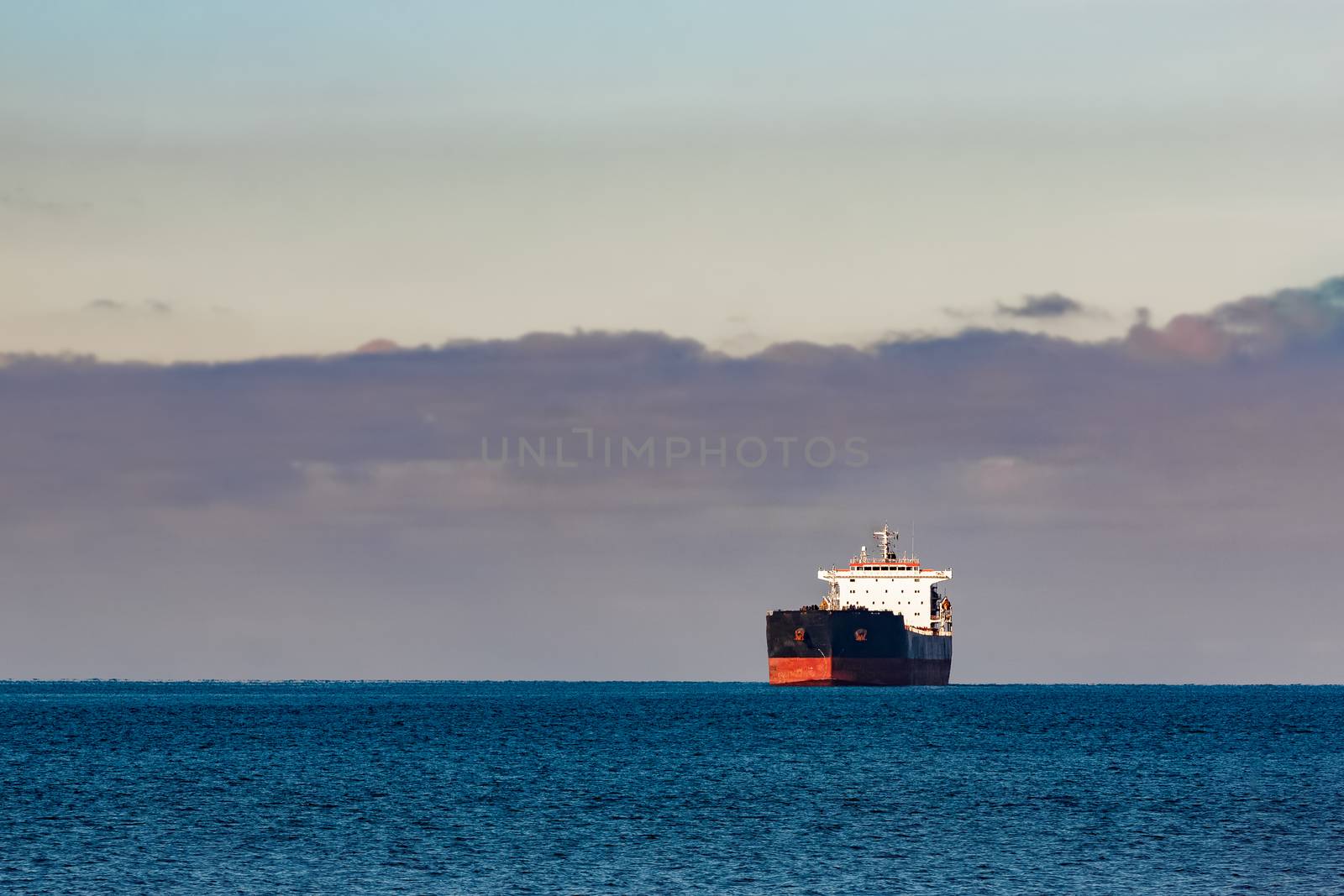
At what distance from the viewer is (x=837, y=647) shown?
567 feet

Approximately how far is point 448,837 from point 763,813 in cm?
1329

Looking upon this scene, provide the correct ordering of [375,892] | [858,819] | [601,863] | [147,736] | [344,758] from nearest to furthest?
[375,892] < [601,863] < [858,819] < [344,758] < [147,736]

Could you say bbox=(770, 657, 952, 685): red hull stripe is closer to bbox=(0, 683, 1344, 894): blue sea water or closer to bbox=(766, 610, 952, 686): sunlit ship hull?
bbox=(766, 610, 952, 686): sunlit ship hull

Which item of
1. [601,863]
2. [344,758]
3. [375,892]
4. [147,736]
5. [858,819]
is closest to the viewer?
[375,892]

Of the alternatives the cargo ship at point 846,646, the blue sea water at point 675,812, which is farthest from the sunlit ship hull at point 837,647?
the blue sea water at point 675,812

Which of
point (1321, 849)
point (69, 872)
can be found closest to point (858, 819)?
point (1321, 849)

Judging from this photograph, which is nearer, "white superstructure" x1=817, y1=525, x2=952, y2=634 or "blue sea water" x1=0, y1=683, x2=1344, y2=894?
"blue sea water" x1=0, y1=683, x2=1344, y2=894

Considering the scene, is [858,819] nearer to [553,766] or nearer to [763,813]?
[763,813]

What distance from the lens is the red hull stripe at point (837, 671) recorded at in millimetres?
174125

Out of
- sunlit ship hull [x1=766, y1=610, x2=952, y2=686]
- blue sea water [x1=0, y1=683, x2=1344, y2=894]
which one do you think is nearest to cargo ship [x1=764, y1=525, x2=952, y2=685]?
sunlit ship hull [x1=766, y1=610, x2=952, y2=686]

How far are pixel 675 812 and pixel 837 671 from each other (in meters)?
108

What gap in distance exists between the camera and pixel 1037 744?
110438mm

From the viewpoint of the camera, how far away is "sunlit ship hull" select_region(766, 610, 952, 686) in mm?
172625

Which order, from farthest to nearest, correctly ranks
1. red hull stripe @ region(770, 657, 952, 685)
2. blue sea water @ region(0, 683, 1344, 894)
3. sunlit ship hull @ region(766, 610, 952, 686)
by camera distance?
red hull stripe @ region(770, 657, 952, 685) → sunlit ship hull @ region(766, 610, 952, 686) → blue sea water @ region(0, 683, 1344, 894)
